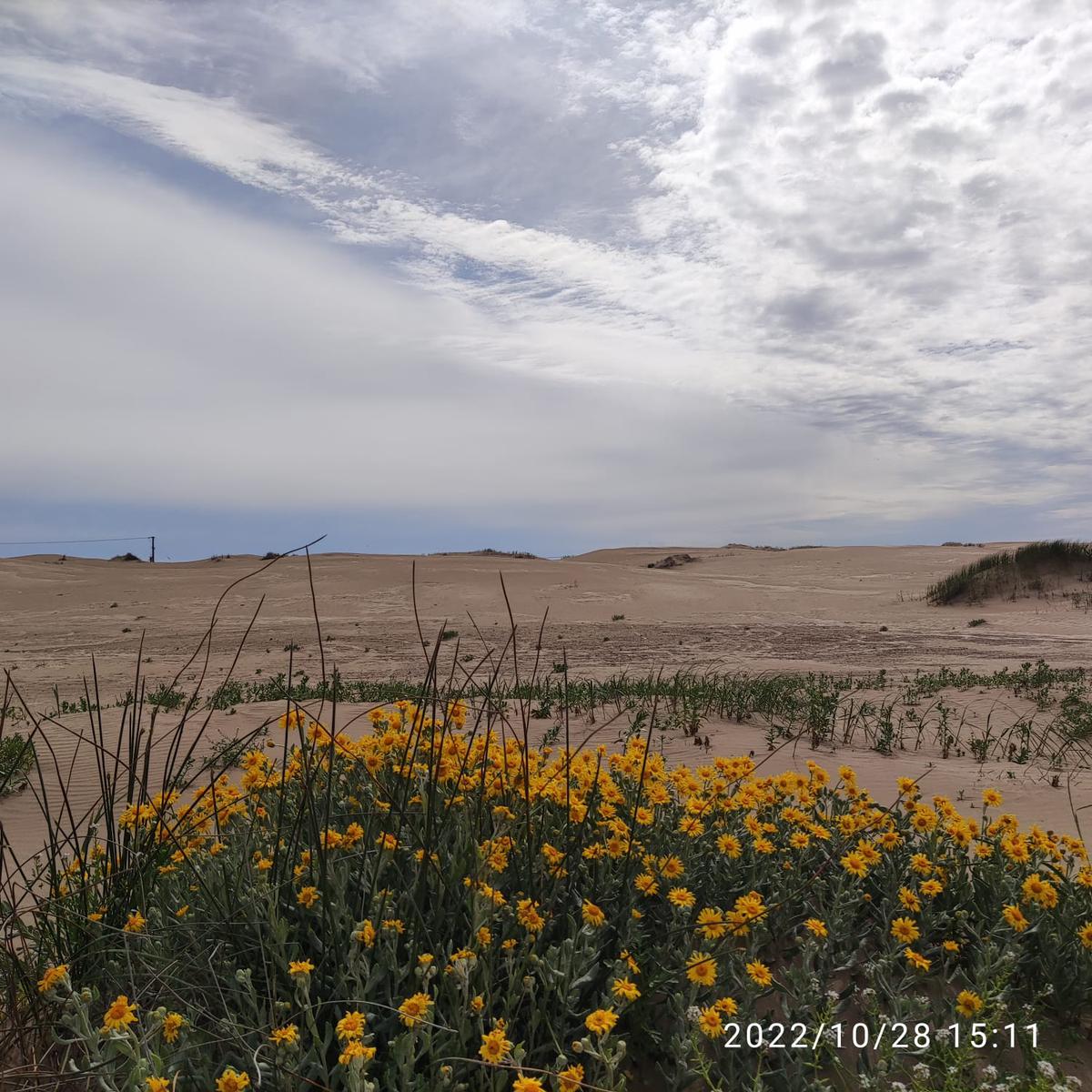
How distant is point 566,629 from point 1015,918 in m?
16.8

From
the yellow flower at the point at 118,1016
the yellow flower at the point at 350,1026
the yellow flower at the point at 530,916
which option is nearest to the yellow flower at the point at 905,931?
the yellow flower at the point at 530,916

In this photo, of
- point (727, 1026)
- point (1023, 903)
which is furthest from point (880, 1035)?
point (1023, 903)

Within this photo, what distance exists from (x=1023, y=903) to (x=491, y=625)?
57.6ft

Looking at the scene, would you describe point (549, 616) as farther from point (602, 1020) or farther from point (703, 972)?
point (602, 1020)

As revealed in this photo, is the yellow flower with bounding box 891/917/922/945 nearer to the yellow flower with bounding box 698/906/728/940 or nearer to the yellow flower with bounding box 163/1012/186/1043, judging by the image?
the yellow flower with bounding box 698/906/728/940

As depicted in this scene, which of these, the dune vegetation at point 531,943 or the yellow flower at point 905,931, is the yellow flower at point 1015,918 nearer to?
the dune vegetation at point 531,943

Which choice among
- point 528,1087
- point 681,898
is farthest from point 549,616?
point 528,1087

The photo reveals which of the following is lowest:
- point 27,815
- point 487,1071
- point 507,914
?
point 27,815

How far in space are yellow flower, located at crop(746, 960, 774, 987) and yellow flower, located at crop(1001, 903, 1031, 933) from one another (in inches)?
36.4

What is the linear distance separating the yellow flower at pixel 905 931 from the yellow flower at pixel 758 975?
55 cm

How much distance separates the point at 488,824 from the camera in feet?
11.2

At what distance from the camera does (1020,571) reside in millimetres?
23281

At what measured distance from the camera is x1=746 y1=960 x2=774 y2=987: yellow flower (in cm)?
263

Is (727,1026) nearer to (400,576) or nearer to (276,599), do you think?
(276,599)
